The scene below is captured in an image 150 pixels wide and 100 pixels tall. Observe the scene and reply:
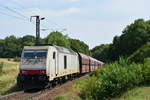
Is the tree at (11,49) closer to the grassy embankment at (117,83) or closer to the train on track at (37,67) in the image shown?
the train on track at (37,67)

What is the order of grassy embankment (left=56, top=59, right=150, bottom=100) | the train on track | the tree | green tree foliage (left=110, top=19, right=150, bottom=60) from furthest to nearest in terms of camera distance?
the tree < green tree foliage (left=110, top=19, right=150, bottom=60) < the train on track < grassy embankment (left=56, top=59, right=150, bottom=100)

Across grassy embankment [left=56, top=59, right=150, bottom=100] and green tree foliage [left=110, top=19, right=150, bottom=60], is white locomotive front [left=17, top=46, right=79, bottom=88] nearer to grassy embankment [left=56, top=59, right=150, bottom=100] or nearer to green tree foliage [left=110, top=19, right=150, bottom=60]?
grassy embankment [left=56, top=59, right=150, bottom=100]

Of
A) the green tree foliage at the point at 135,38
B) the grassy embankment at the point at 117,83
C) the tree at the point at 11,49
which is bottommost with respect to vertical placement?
the grassy embankment at the point at 117,83

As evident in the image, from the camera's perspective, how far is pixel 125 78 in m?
19.0

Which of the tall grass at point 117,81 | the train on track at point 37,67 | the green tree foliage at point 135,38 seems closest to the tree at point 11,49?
the green tree foliage at point 135,38

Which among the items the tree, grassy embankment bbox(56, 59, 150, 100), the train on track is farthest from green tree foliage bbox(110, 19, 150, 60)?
the tree

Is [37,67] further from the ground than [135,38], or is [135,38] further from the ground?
[135,38]

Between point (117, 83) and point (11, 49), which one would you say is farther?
point (11, 49)

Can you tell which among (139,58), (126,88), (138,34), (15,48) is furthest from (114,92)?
(15,48)

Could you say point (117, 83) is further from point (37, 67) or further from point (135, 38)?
point (135, 38)

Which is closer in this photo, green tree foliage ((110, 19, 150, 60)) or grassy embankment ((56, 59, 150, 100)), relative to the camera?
grassy embankment ((56, 59, 150, 100))

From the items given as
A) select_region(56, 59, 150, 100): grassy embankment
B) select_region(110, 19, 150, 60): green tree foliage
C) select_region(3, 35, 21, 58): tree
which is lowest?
select_region(56, 59, 150, 100): grassy embankment

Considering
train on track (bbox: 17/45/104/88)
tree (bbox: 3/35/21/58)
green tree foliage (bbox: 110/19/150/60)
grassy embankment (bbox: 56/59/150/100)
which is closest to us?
grassy embankment (bbox: 56/59/150/100)

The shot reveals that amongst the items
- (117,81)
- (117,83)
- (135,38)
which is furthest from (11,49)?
(117,83)
